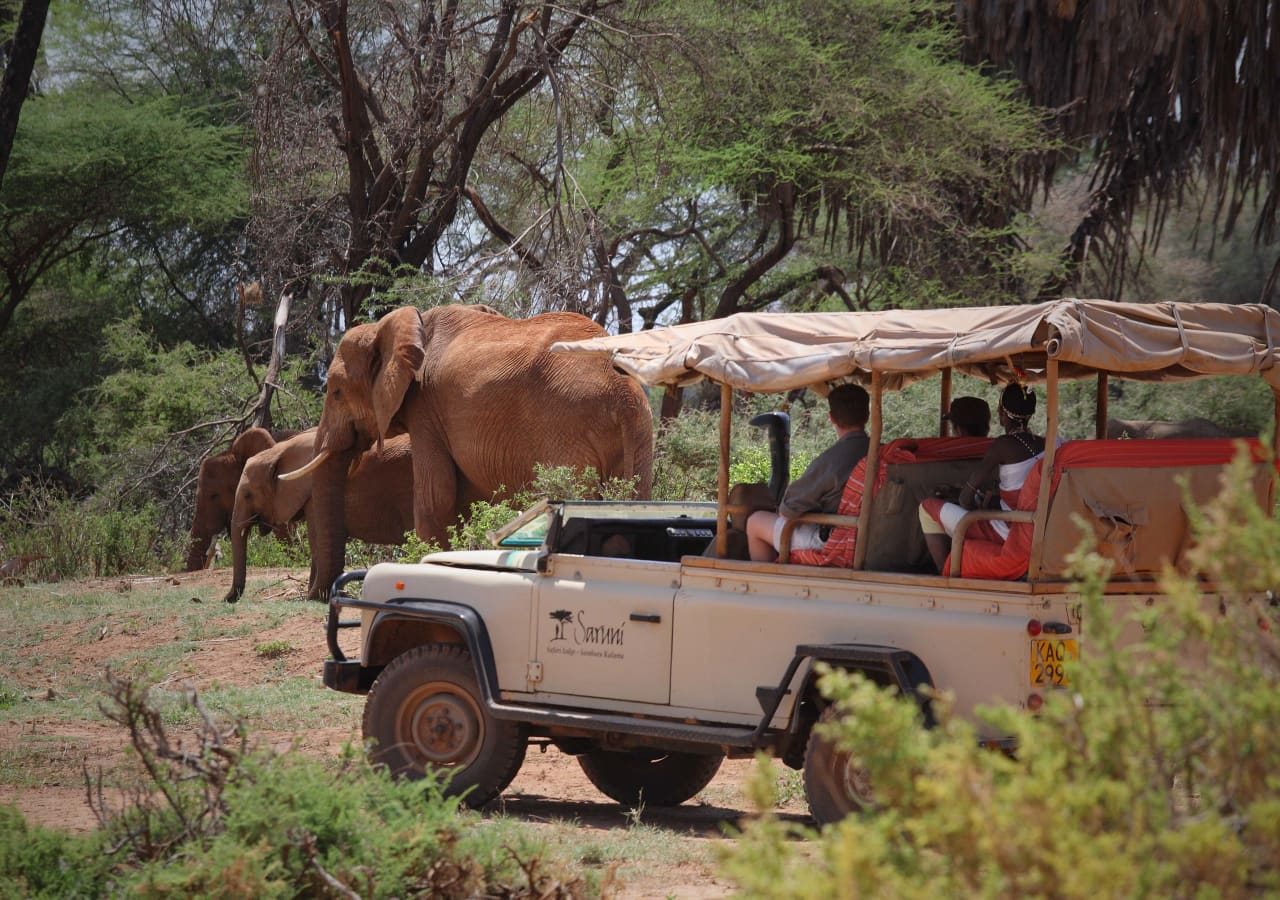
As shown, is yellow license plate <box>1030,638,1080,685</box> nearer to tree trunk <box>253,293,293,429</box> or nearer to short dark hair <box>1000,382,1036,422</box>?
short dark hair <box>1000,382,1036,422</box>

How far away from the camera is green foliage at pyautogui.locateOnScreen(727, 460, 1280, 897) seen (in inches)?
112

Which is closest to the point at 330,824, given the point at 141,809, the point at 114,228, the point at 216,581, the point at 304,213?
the point at 141,809

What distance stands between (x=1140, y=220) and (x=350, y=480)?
75.6ft

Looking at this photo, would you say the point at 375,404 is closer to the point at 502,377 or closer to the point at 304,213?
the point at 502,377

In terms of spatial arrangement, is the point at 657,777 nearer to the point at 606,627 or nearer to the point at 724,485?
the point at 606,627

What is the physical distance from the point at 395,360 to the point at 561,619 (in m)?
6.31

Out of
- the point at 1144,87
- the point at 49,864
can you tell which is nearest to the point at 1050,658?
the point at 49,864

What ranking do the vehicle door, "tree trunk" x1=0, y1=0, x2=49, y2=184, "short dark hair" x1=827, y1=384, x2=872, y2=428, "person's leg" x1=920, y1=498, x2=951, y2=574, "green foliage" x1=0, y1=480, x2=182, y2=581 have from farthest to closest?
"green foliage" x1=0, y1=480, x2=182, y2=581 → "tree trunk" x1=0, y1=0, x2=49, y2=184 → "short dark hair" x1=827, y1=384, x2=872, y2=428 → the vehicle door → "person's leg" x1=920, y1=498, x2=951, y2=574

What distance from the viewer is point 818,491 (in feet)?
22.0

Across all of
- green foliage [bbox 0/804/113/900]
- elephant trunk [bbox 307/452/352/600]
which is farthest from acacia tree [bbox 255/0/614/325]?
green foliage [bbox 0/804/113/900]

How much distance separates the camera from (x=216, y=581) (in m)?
16.7

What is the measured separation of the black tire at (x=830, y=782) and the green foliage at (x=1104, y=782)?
2935 millimetres

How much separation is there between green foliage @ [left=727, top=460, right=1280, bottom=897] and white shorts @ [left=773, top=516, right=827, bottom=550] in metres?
3.43

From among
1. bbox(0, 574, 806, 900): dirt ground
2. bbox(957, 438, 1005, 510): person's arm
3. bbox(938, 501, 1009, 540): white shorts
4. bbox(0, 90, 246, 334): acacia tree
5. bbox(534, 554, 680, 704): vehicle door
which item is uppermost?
bbox(0, 90, 246, 334): acacia tree
